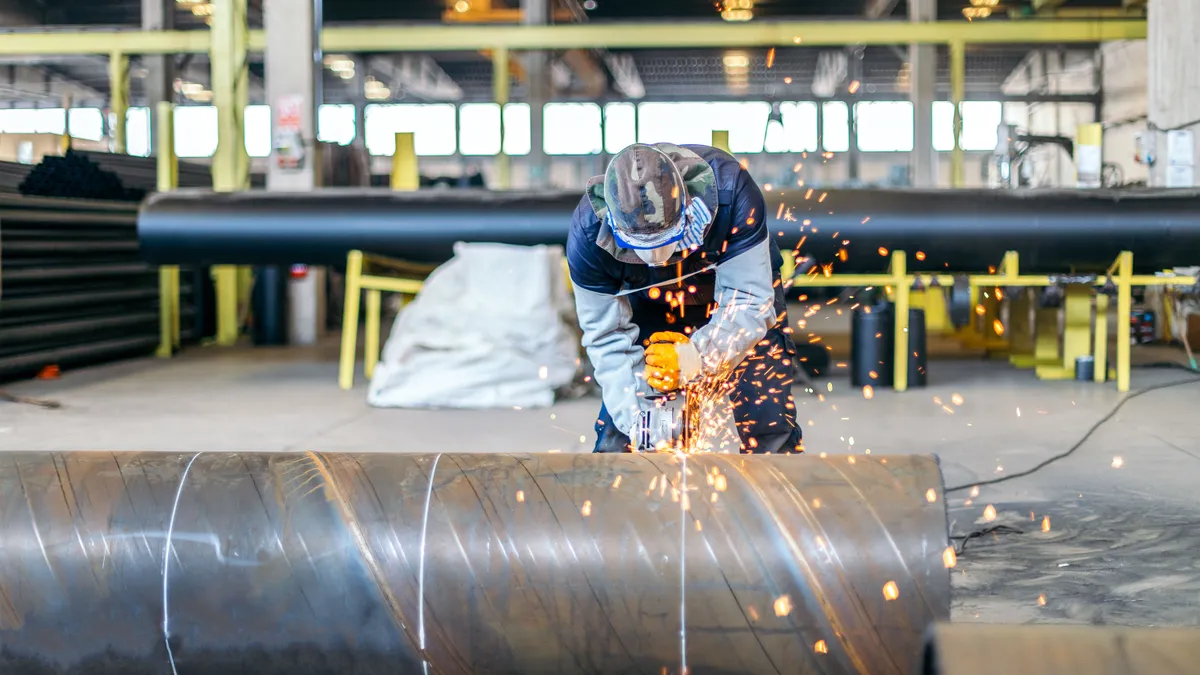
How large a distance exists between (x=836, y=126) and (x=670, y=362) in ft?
47.5

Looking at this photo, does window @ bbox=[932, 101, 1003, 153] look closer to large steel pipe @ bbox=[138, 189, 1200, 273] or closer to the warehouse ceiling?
the warehouse ceiling

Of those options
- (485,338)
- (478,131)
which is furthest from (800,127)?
(485,338)

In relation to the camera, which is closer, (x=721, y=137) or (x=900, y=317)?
(x=900, y=317)

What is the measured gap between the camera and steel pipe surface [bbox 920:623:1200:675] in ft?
3.21

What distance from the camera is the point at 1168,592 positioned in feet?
6.98

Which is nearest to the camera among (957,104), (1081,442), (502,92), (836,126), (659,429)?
(659,429)

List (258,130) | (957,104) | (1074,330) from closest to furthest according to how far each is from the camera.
A: (1074,330) → (957,104) → (258,130)

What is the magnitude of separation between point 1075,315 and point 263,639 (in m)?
4.88

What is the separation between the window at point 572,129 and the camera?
51.3 ft

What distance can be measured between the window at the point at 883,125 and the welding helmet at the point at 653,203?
46.1 ft

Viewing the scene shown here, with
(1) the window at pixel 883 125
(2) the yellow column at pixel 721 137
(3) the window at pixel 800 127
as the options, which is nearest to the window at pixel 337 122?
(3) the window at pixel 800 127

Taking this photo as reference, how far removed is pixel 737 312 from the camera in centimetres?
212

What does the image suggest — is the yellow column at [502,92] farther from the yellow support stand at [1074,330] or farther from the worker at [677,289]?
the worker at [677,289]

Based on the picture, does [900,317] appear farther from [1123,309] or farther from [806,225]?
[1123,309]
